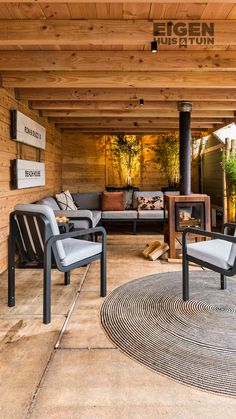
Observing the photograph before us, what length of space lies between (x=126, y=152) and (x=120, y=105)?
2543 mm

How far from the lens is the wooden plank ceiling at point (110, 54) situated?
99.0 inches

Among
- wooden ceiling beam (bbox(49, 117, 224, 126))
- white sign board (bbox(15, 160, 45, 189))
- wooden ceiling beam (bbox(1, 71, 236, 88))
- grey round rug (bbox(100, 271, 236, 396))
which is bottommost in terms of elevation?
grey round rug (bbox(100, 271, 236, 396))

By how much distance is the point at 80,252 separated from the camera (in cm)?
268

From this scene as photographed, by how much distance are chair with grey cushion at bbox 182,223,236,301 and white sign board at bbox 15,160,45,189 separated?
8.19 feet

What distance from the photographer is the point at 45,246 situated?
2398mm

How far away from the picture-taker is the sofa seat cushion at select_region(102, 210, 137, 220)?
6.38 metres

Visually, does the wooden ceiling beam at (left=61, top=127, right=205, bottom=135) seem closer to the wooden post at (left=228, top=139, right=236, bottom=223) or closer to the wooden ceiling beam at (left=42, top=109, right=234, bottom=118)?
the wooden post at (left=228, top=139, right=236, bottom=223)

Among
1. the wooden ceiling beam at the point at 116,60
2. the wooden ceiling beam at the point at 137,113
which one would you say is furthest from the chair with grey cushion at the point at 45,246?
the wooden ceiling beam at the point at 137,113

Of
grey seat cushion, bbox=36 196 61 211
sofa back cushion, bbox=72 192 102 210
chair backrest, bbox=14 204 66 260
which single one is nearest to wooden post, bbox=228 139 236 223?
sofa back cushion, bbox=72 192 102 210

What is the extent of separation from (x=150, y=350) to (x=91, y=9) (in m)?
2.75

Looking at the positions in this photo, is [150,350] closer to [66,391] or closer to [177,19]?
[66,391]

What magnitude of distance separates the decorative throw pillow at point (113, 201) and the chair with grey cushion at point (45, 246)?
12.3 feet

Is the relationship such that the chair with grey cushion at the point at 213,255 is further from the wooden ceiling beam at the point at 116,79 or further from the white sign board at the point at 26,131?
the white sign board at the point at 26,131

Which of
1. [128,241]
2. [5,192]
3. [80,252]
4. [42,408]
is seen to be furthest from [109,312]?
[128,241]
